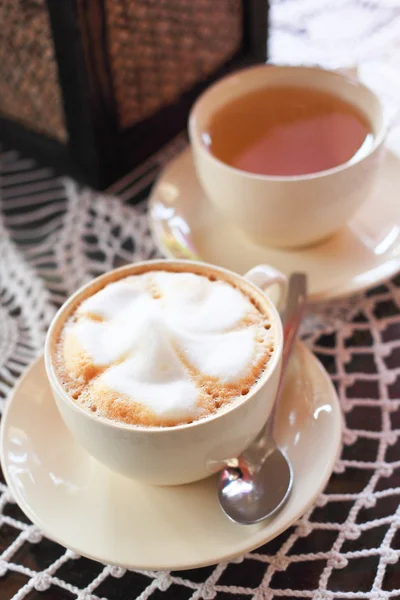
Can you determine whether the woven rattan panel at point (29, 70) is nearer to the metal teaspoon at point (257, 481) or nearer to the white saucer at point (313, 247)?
the white saucer at point (313, 247)

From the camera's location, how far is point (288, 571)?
16.4 inches

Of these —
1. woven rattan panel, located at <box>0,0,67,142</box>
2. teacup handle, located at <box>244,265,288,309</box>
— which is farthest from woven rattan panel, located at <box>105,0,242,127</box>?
teacup handle, located at <box>244,265,288,309</box>

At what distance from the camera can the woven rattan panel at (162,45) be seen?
0.63 m

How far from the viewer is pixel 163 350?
40cm

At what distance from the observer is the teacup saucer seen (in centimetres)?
39

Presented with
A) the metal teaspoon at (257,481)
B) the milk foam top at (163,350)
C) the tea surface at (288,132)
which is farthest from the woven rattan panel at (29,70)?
the metal teaspoon at (257,481)

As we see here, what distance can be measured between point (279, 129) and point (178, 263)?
0.77 feet

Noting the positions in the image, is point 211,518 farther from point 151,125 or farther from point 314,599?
point 151,125

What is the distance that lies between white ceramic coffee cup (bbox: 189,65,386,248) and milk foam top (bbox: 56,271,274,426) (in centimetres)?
13

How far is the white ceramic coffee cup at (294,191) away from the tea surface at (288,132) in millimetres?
14

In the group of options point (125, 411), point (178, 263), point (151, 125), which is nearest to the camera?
point (125, 411)

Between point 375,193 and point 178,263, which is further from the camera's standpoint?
point 375,193

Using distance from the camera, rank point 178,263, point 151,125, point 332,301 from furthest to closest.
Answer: point 151,125
point 332,301
point 178,263

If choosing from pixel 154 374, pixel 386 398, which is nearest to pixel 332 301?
pixel 386 398
